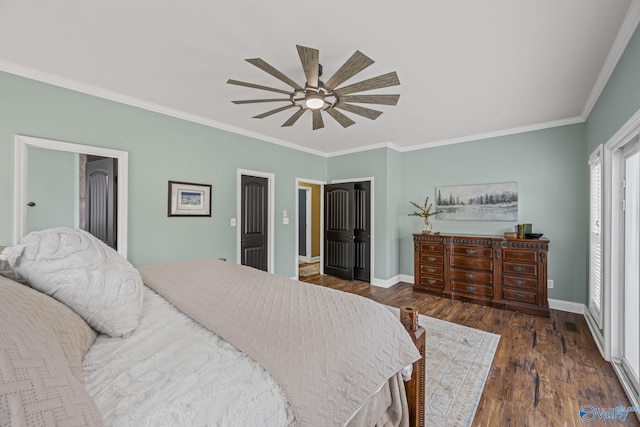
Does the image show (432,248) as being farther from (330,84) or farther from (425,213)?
(330,84)

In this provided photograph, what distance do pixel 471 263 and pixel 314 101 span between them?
130 inches

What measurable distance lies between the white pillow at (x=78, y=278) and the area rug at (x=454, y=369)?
1553 mm

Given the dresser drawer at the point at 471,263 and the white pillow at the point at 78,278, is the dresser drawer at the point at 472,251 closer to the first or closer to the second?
the dresser drawer at the point at 471,263

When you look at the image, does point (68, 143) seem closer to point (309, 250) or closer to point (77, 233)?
point (77, 233)

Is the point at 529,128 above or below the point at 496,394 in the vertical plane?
above

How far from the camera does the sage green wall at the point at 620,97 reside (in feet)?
5.85

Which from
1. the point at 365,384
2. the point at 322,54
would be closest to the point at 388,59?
the point at 322,54

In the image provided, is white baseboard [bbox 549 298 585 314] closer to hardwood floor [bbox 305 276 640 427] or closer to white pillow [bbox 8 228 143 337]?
hardwood floor [bbox 305 276 640 427]

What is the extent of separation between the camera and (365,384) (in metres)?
1.11

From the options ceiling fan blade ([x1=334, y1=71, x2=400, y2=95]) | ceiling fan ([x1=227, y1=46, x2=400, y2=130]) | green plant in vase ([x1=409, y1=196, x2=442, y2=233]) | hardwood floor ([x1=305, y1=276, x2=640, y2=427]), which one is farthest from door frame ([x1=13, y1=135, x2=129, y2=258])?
green plant in vase ([x1=409, y1=196, x2=442, y2=233])

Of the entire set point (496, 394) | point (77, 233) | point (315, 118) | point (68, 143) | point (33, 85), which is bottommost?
point (496, 394)

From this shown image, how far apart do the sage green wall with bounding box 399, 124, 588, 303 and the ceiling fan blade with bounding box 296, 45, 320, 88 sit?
134 inches

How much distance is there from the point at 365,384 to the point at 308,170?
440 cm

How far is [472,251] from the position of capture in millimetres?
3920
